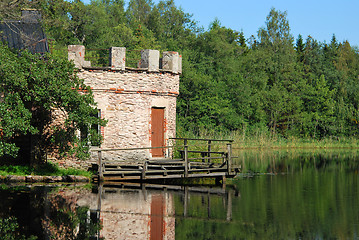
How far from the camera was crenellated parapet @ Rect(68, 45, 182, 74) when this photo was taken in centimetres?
2172

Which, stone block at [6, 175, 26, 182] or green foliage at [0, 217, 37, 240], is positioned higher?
stone block at [6, 175, 26, 182]

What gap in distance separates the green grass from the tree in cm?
103

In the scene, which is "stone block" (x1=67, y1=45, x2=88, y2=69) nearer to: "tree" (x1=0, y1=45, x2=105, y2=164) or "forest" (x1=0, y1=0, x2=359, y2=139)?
"tree" (x1=0, y1=45, x2=105, y2=164)

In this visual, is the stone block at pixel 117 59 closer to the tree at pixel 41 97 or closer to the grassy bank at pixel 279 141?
the tree at pixel 41 97

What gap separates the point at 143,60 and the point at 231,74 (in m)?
28.8

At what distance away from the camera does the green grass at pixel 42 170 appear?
20.9 m

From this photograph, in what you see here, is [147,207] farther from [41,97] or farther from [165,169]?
[41,97]

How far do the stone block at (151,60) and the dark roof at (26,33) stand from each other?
5.75m

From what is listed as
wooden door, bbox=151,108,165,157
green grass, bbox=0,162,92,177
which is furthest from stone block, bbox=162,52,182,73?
green grass, bbox=0,162,92,177

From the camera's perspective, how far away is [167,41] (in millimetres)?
54562

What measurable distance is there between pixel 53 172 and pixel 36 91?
393 centimetres

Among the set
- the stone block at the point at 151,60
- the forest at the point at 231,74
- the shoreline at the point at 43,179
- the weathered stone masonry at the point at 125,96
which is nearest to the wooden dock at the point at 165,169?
the shoreline at the point at 43,179

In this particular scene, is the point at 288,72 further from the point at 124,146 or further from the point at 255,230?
the point at 255,230

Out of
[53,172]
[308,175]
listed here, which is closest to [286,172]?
[308,175]
